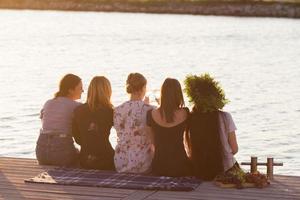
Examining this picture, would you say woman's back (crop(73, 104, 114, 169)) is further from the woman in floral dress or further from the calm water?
the calm water

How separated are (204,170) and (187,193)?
32.6 inches

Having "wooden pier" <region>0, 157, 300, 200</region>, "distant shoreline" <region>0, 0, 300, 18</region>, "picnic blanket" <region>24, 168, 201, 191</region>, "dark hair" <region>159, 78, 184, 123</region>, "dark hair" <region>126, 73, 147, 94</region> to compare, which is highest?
"distant shoreline" <region>0, 0, 300, 18</region>

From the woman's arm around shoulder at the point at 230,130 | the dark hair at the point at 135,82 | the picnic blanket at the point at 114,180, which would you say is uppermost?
the dark hair at the point at 135,82

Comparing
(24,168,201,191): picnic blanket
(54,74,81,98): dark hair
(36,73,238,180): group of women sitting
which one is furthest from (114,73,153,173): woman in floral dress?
(54,74,81,98): dark hair

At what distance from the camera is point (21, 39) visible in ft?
252

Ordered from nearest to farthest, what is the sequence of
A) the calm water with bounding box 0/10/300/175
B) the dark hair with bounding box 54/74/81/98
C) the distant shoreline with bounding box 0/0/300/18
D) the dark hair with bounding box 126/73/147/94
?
1. the dark hair with bounding box 126/73/147/94
2. the dark hair with bounding box 54/74/81/98
3. the calm water with bounding box 0/10/300/175
4. the distant shoreline with bounding box 0/0/300/18

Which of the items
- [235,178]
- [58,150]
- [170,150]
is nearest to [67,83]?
[58,150]

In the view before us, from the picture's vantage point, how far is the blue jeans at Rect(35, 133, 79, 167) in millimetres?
13859

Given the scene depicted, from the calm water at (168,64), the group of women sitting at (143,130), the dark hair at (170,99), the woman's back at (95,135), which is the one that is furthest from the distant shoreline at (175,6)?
the dark hair at (170,99)

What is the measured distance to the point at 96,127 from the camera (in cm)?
1353

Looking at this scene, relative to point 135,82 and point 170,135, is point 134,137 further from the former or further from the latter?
point 135,82

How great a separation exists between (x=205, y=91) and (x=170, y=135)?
0.76 meters

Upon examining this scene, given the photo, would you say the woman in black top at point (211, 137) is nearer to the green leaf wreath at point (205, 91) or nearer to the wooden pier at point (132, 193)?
the green leaf wreath at point (205, 91)

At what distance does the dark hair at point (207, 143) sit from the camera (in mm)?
12922
